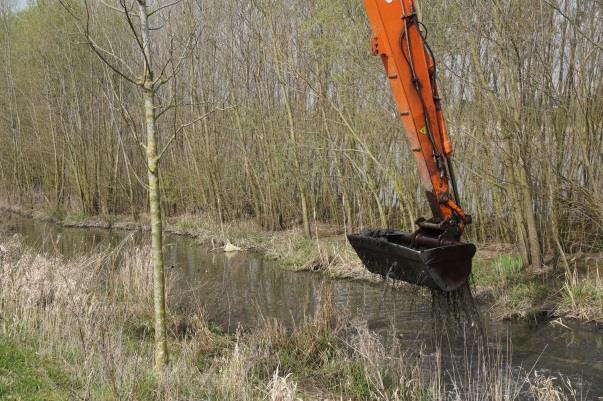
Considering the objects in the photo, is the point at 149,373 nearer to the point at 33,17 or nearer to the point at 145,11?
the point at 145,11

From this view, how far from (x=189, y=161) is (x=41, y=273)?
1257 cm

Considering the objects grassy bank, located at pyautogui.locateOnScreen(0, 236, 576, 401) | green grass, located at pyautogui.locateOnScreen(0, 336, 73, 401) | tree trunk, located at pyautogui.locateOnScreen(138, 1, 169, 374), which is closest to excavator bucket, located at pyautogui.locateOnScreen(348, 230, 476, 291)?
grassy bank, located at pyautogui.locateOnScreen(0, 236, 576, 401)

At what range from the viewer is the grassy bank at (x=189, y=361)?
14.1 ft

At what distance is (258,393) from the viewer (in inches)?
194

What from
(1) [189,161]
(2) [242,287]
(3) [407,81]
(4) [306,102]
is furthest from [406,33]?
(1) [189,161]

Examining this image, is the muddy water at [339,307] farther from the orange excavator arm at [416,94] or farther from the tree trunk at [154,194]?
the tree trunk at [154,194]

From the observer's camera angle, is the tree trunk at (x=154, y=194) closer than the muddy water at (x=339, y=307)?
Yes

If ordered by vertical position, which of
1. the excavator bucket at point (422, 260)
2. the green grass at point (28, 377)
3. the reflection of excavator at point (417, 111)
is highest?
the reflection of excavator at point (417, 111)

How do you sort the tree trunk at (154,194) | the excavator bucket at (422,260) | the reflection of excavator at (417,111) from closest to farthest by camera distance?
the tree trunk at (154,194)
the excavator bucket at (422,260)
the reflection of excavator at (417,111)

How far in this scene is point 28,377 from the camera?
4.53m

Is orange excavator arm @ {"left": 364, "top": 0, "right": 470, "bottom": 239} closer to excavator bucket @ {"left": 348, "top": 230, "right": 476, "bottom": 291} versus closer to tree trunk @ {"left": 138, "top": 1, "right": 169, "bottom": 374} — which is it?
excavator bucket @ {"left": 348, "top": 230, "right": 476, "bottom": 291}

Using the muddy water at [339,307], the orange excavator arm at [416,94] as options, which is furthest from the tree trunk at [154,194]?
the orange excavator arm at [416,94]

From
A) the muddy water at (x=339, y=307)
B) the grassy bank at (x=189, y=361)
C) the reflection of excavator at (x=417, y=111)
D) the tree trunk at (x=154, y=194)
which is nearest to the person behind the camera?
the grassy bank at (x=189, y=361)

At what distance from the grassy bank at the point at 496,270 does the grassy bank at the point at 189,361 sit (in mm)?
1733
